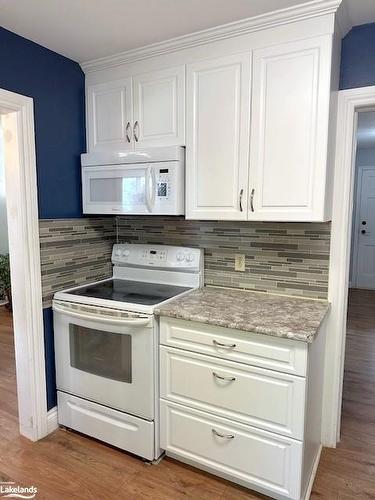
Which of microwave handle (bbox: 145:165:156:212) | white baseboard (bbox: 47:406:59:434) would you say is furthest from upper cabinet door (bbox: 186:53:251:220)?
white baseboard (bbox: 47:406:59:434)

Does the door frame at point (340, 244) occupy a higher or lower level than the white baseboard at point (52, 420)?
higher

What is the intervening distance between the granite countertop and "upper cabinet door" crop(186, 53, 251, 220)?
1.59 feet

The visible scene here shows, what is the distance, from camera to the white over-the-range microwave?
2023 millimetres

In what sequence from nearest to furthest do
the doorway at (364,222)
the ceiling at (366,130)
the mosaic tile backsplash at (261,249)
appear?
1. the mosaic tile backsplash at (261,249)
2. the ceiling at (366,130)
3. the doorway at (364,222)

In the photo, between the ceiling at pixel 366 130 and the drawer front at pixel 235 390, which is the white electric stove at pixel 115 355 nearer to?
the drawer front at pixel 235 390

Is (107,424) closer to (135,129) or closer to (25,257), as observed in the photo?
(25,257)

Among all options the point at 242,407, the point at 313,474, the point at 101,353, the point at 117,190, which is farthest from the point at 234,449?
the point at 117,190

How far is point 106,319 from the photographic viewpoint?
6.33 feet

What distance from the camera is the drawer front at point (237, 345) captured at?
1550 mm

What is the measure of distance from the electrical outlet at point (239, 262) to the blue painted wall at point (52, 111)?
3.61 feet

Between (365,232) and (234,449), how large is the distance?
5264 mm

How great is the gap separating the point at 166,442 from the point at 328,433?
99 centimetres

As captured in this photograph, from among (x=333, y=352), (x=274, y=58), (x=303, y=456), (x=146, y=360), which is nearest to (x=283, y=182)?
(x=274, y=58)

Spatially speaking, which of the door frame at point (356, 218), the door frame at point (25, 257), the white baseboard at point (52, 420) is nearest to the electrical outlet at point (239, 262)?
the door frame at point (25, 257)
